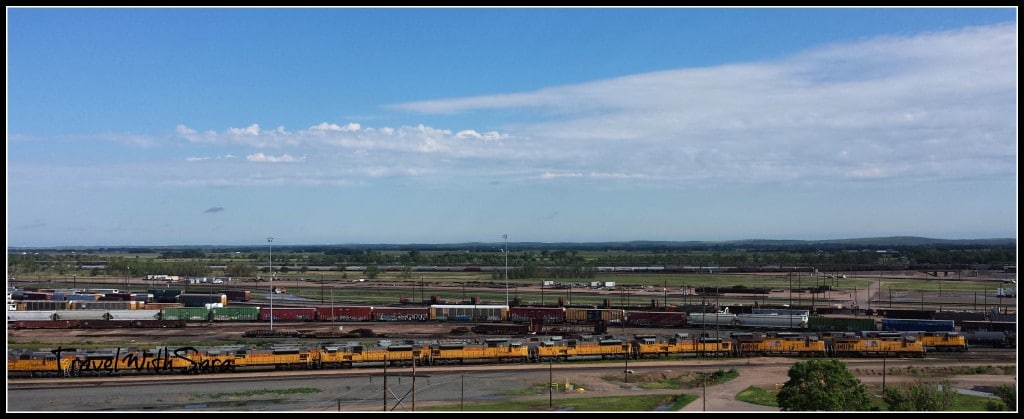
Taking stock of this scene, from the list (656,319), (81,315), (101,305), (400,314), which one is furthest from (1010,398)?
(101,305)

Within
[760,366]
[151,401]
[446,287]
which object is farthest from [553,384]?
[446,287]

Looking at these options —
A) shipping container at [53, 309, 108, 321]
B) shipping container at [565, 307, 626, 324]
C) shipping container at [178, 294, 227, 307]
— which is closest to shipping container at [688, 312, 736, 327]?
shipping container at [565, 307, 626, 324]

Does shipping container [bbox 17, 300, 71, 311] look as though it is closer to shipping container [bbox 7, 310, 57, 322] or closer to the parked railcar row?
the parked railcar row

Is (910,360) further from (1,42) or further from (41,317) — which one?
(41,317)

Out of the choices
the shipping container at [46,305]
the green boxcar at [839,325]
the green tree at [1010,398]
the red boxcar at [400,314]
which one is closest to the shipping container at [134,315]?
the shipping container at [46,305]

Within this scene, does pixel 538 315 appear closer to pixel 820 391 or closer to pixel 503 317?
pixel 503 317

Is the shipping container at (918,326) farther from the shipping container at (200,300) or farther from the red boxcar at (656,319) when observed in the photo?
the shipping container at (200,300)
